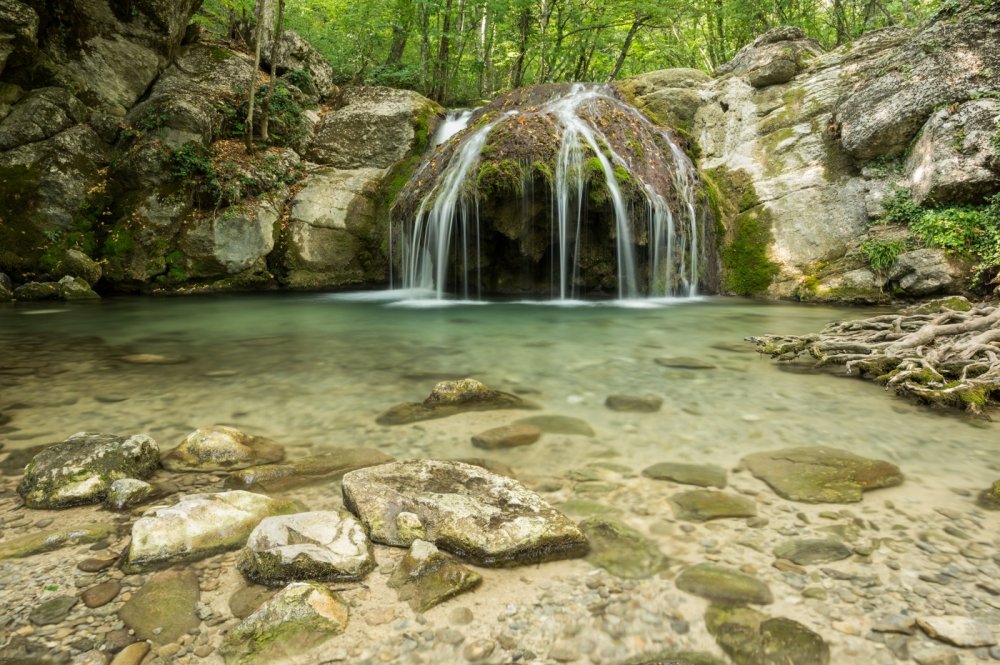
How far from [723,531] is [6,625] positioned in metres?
2.30

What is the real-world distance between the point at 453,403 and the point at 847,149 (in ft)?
34.3

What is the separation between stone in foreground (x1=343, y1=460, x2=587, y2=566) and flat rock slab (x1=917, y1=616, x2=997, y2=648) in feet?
3.27

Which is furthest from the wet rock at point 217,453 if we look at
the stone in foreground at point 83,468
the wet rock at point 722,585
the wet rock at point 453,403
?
the wet rock at point 722,585

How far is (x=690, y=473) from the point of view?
249cm

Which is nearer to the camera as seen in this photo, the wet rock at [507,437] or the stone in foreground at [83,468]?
the stone in foreground at [83,468]

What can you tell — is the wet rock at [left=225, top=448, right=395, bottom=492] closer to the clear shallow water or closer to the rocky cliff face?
the clear shallow water

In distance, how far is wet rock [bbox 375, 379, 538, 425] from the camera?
11.0 ft

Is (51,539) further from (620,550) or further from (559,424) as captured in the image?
(559,424)

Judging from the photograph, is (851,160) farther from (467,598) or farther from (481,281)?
(467,598)

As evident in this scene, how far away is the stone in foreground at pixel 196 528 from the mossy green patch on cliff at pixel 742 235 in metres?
10.2

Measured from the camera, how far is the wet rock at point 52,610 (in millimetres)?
1479

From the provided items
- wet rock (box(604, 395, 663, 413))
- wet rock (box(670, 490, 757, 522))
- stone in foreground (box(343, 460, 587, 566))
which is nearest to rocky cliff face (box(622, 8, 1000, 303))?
wet rock (box(604, 395, 663, 413))

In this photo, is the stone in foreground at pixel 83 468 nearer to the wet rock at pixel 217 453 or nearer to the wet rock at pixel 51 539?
the wet rock at pixel 217 453

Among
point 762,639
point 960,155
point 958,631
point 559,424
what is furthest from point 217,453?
point 960,155
